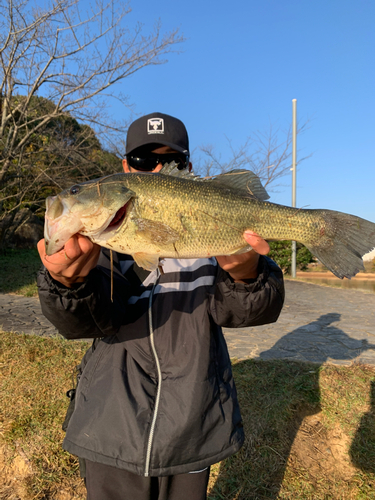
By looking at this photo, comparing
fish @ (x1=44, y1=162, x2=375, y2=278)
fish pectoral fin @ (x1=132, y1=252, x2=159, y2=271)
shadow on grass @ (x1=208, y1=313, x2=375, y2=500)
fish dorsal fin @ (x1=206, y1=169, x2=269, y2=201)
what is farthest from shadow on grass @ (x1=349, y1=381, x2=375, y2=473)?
fish pectoral fin @ (x1=132, y1=252, x2=159, y2=271)

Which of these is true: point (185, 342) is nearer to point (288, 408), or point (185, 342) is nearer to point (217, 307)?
point (217, 307)

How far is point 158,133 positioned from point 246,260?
3.99 ft

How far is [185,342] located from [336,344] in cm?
483

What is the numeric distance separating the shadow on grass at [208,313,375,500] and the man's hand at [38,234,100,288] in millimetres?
2699

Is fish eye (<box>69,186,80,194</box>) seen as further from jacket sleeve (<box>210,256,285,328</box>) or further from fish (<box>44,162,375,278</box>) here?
jacket sleeve (<box>210,256,285,328</box>)

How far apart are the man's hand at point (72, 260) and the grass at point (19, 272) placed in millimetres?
8204

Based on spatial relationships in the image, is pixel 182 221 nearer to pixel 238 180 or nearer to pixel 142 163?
pixel 238 180

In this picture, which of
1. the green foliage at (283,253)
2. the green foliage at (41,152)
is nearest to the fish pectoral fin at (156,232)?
the green foliage at (41,152)

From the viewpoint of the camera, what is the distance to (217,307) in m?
2.17

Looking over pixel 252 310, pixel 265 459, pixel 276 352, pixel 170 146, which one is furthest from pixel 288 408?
pixel 170 146

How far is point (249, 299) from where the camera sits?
207cm

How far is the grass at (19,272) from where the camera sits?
9.99 m

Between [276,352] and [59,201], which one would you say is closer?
[59,201]

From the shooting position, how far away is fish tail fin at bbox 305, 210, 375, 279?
2.14 metres
